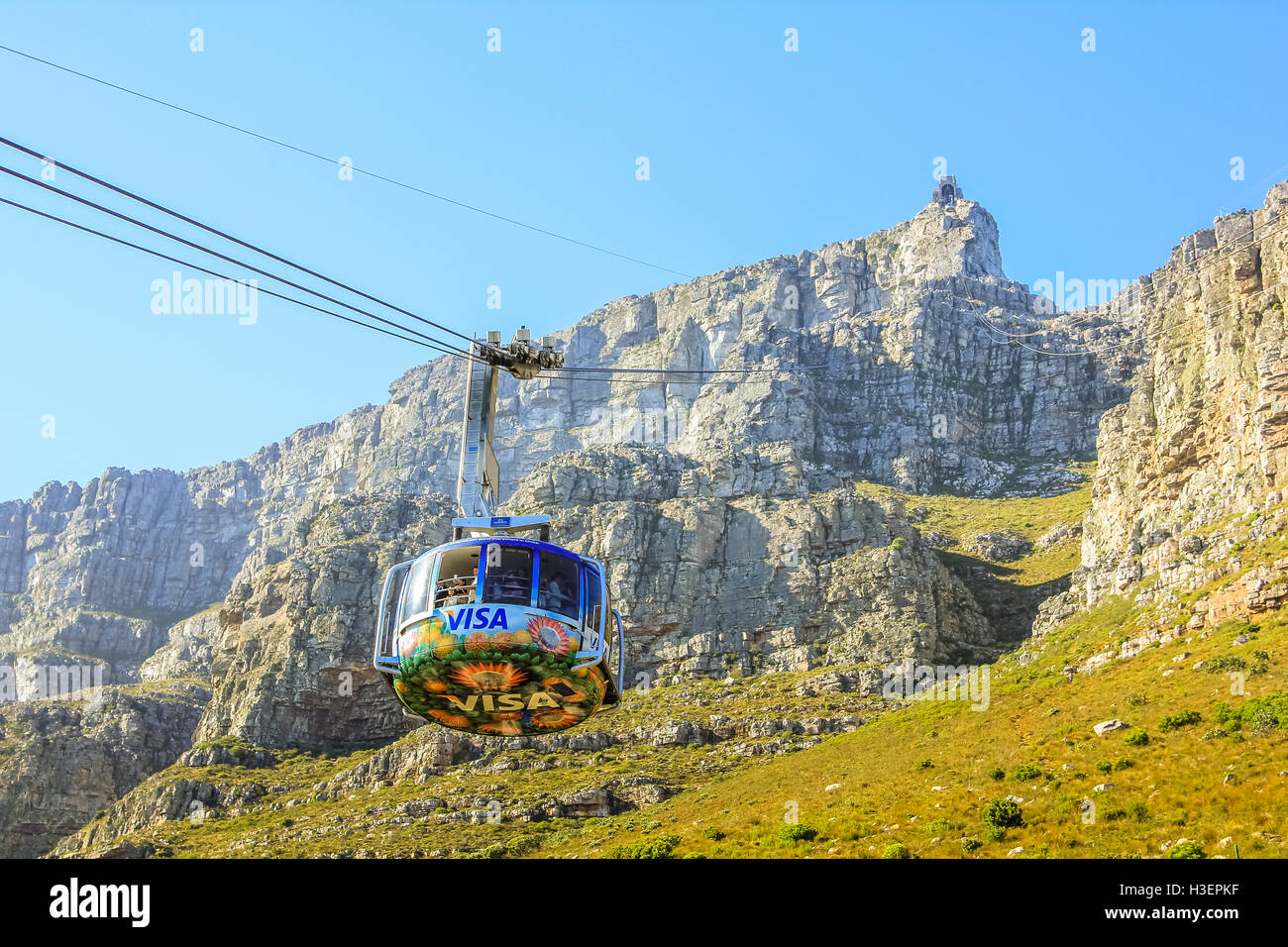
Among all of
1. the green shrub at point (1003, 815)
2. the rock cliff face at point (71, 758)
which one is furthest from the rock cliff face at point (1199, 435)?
the rock cliff face at point (71, 758)

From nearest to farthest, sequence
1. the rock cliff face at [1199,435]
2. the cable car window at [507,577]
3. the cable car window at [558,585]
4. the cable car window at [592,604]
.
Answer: the cable car window at [507,577] < the cable car window at [558,585] < the cable car window at [592,604] < the rock cliff face at [1199,435]

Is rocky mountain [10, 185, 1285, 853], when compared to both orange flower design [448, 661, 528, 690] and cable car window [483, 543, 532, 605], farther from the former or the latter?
orange flower design [448, 661, 528, 690]

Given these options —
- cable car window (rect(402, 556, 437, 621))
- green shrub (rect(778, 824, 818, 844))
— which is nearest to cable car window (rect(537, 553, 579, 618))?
cable car window (rect(402, 556, 437, 621))

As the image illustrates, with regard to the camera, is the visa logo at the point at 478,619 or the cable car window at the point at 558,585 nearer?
the visa logo at the point at 478,619

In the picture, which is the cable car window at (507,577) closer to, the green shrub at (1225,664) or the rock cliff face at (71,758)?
the green shrub at (1225,664)

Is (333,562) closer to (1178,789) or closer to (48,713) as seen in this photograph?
(48,713)

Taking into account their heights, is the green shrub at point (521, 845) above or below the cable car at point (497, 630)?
below
